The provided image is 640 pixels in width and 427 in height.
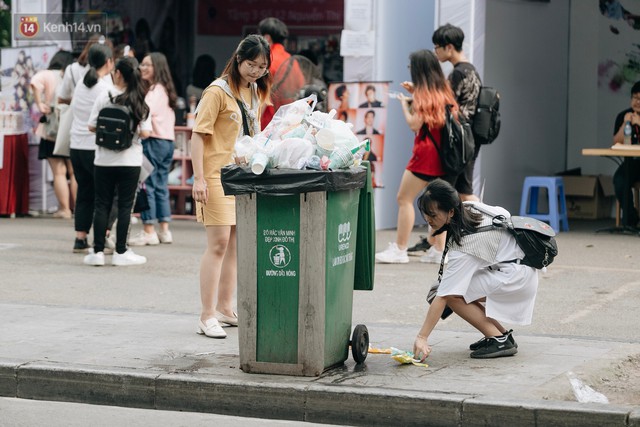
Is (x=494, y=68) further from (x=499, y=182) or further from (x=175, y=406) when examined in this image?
(x=175, y=406)

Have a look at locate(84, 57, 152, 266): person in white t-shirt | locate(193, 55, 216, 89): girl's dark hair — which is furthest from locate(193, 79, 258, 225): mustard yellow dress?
locate(193, 55, 216, 89): girl's dark hair

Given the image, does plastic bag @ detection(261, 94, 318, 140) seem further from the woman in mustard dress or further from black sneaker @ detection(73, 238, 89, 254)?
black sneaker @ detection(73, 238, 89, 254)

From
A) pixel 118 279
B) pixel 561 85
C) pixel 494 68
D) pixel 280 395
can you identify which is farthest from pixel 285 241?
pixel 561 85

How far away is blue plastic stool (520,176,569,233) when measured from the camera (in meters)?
13.6

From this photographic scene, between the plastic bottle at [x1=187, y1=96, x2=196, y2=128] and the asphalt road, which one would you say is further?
the plastic bottle at [x1=187, y1=96, x2=196, y2=128]

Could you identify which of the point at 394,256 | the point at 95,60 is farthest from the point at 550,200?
the point at 95,60

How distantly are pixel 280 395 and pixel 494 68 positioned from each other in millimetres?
8392

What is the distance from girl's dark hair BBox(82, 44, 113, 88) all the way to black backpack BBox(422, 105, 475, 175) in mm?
3093

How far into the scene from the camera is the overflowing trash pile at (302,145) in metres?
6.20

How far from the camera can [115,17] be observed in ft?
54.4

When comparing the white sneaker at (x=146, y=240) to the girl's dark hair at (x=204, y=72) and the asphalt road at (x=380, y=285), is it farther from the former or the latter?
the girl's dark hair at (x=204, y=72)

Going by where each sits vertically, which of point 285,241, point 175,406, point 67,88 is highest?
point 67,88

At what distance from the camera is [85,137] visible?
37.1ft

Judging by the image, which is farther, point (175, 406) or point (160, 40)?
point (160, 40)
